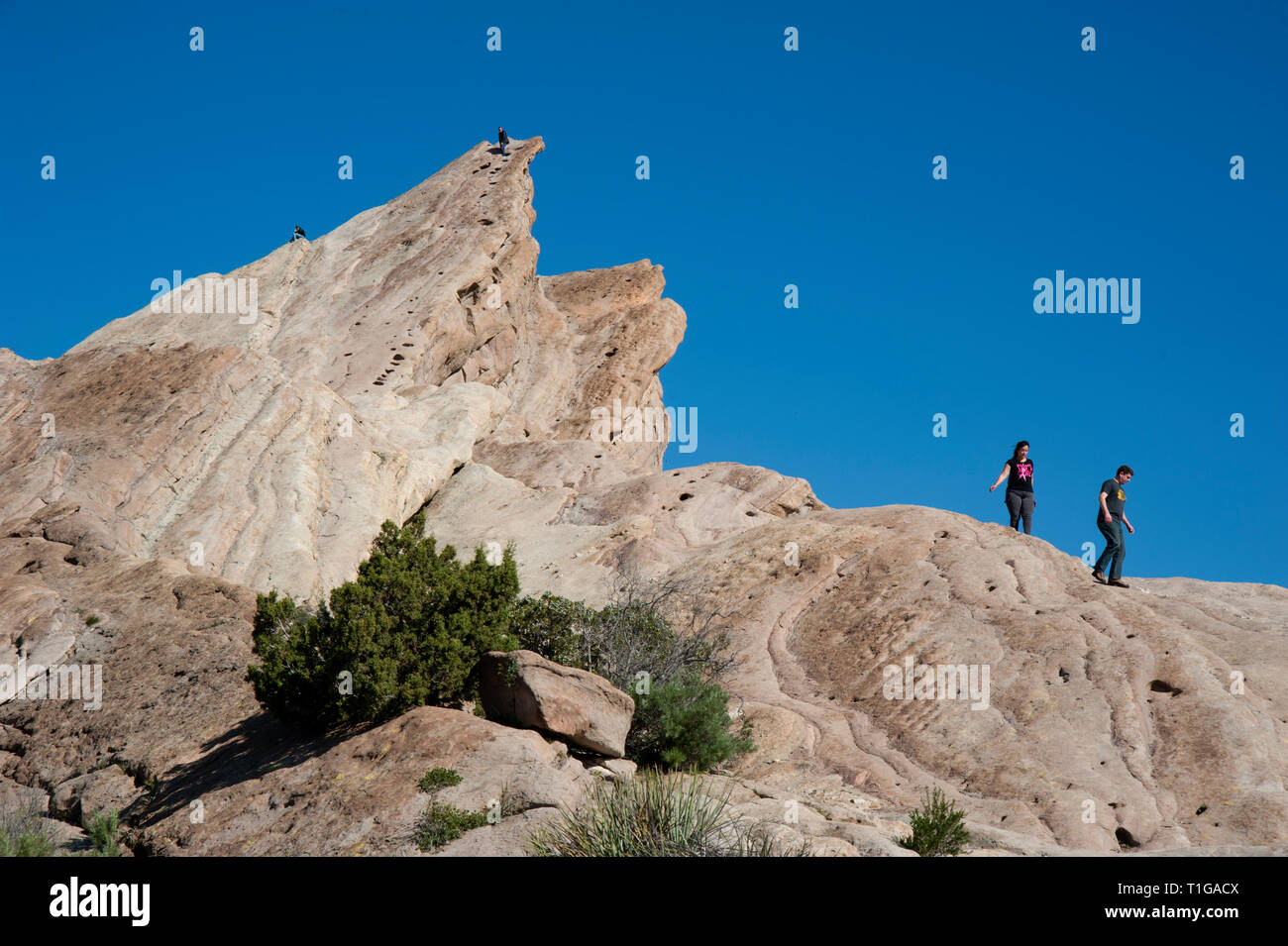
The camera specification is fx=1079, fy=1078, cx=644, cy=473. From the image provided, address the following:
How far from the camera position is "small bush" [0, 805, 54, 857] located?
1232 cm

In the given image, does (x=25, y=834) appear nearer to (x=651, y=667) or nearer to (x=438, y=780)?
(x=438, y=780)

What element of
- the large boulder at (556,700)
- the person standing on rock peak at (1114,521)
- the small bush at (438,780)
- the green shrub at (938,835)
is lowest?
the green shrub at (938,835)

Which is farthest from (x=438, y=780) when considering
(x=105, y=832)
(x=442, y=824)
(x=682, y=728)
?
(x=105, y=832)

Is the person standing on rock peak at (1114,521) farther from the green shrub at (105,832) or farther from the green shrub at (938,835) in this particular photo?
the green shrub at (105,832)

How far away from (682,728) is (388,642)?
14.7 feet

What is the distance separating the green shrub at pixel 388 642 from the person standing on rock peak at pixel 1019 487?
12.6 m

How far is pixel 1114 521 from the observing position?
21.7m

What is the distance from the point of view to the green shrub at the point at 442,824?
11.8 metres

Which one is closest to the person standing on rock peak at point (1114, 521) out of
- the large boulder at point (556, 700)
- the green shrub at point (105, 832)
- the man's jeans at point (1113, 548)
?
the man's jeans at point (1113, 548)

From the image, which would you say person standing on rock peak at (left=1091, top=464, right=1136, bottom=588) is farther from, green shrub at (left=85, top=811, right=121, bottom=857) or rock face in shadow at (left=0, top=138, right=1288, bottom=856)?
green shrub at (left=85, top=811, right=121, bottom=857)

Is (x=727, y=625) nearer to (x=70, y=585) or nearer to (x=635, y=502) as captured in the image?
(x=635, y=502)

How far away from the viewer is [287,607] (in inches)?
653

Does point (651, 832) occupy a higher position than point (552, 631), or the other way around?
point (552, 631)
